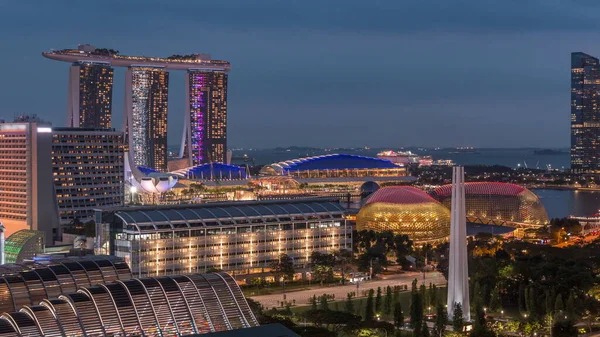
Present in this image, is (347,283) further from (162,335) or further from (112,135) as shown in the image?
(112,135)

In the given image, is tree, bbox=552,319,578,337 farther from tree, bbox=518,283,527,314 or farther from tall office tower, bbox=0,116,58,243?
tall office tower, bbox=0,116,58,243

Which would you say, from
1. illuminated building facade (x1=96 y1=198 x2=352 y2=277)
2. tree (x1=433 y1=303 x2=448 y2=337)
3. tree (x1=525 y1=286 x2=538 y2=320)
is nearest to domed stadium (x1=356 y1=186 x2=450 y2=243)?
illuminated building facade (x1=96 y1=198 x2=352 y2=277)

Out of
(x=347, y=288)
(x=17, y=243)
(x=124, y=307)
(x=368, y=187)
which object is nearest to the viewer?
(x=124, y=307)

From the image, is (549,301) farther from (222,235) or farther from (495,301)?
(222,235)

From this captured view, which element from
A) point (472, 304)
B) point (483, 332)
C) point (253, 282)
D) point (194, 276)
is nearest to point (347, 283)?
point (253, 282)

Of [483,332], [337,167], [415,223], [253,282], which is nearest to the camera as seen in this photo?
[483,332]

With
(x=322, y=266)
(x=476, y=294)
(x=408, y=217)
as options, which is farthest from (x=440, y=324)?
(x=408, y=217)

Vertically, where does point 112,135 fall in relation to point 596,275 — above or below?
above
